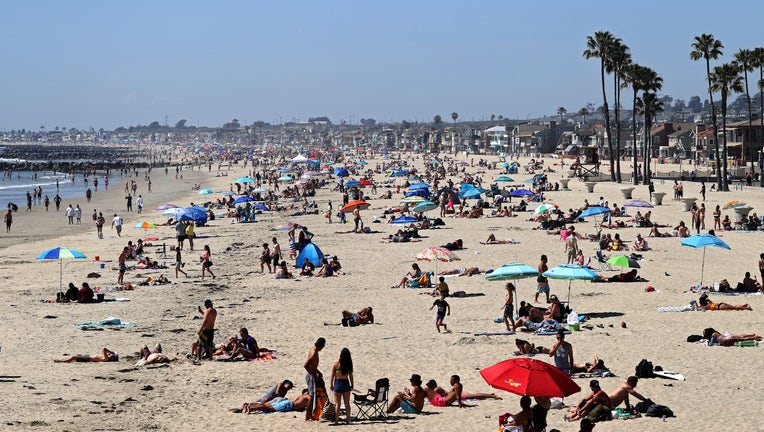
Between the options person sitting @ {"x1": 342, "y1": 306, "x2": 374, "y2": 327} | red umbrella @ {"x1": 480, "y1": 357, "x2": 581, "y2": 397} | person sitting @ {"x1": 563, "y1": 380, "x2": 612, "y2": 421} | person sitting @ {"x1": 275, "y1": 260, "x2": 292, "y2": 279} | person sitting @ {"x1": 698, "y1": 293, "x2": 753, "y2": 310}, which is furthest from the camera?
person sitting @ {"x1": 275, "y1": 260, "x2": 292, "y2": 279}

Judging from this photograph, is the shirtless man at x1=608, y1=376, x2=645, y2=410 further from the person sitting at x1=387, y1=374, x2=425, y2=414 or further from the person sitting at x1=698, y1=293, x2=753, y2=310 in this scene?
the person sitting at x1=698, y1=293, x2=753, y2=310

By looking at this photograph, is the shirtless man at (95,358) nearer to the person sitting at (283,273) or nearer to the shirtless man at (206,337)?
the shirtless man at (206,337)

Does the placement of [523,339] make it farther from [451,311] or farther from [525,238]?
[525,238]

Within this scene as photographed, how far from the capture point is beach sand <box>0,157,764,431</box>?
40.1 feet

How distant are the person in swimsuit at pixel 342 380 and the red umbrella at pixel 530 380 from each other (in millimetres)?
2033

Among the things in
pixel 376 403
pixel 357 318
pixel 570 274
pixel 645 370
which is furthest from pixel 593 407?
pixel 357 318

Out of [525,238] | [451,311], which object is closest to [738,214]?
[525,238]

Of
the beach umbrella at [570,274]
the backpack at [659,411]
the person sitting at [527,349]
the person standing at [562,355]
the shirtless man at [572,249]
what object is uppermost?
the beach umbrella at [570,274]

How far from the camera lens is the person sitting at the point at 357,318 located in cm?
1817

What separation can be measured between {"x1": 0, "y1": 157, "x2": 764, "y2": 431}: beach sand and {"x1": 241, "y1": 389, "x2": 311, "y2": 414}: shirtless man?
0.18 meters

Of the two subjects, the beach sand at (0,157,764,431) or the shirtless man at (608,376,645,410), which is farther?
the beach sand at (0,157,764,431)

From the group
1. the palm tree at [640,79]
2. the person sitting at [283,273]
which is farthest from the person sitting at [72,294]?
the palm tree at [640,79]

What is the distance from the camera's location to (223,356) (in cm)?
1564

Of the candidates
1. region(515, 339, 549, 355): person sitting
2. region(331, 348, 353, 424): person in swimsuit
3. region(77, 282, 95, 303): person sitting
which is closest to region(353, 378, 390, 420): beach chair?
region(331, 348, 353, 424): person in swimsuit
